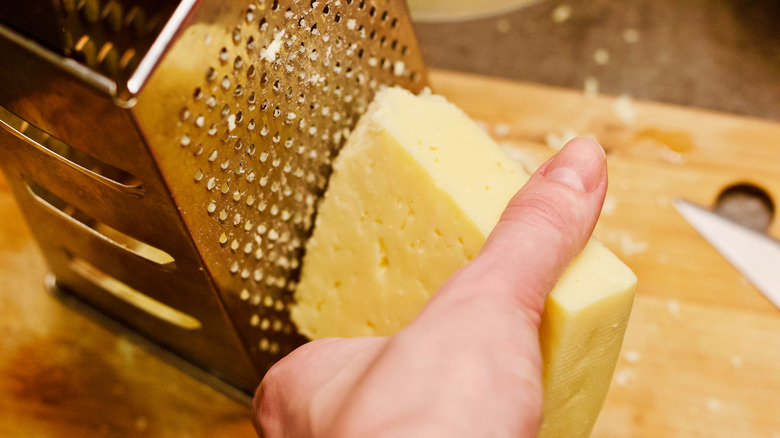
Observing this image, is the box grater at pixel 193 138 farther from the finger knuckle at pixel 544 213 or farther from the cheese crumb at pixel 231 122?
the finger knuckle at pixel 544 213

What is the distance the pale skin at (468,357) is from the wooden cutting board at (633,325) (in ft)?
1.61

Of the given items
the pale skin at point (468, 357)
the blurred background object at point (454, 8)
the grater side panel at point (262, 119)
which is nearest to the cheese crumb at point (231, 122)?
the grater side panel at point (262, 119)

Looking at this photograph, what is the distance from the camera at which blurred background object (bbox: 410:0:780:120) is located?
167cm

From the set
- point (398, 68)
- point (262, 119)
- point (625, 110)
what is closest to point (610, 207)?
point (625, 110)

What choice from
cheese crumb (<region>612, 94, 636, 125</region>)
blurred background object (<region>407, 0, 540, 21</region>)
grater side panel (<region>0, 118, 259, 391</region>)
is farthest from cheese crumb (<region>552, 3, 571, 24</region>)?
grater side panel (<region>0, 118, 259, 391</region>)

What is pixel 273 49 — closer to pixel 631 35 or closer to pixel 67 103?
pixel 67 103

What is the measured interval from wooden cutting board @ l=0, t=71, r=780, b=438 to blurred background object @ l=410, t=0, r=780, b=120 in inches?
15.9

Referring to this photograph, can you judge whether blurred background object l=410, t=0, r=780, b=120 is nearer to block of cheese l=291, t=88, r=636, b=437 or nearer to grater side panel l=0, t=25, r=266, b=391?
block of cheese l=291, t=88, r=636, b=437

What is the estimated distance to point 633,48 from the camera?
5.64 ft

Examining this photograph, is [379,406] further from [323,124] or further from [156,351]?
[156,351]

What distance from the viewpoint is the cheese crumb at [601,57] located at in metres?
1.70

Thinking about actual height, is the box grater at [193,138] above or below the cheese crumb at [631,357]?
above

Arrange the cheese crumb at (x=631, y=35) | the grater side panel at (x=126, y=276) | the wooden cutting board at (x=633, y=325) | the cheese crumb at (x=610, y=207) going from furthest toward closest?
the cheese crumb at (x=631, y=35) < the cheese crumb at (x=610, y=207) < the wooden cutting board at (x=633, y=325) < the grater side panel at (x=126, y=276)

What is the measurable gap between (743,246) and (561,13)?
0.88 meters
